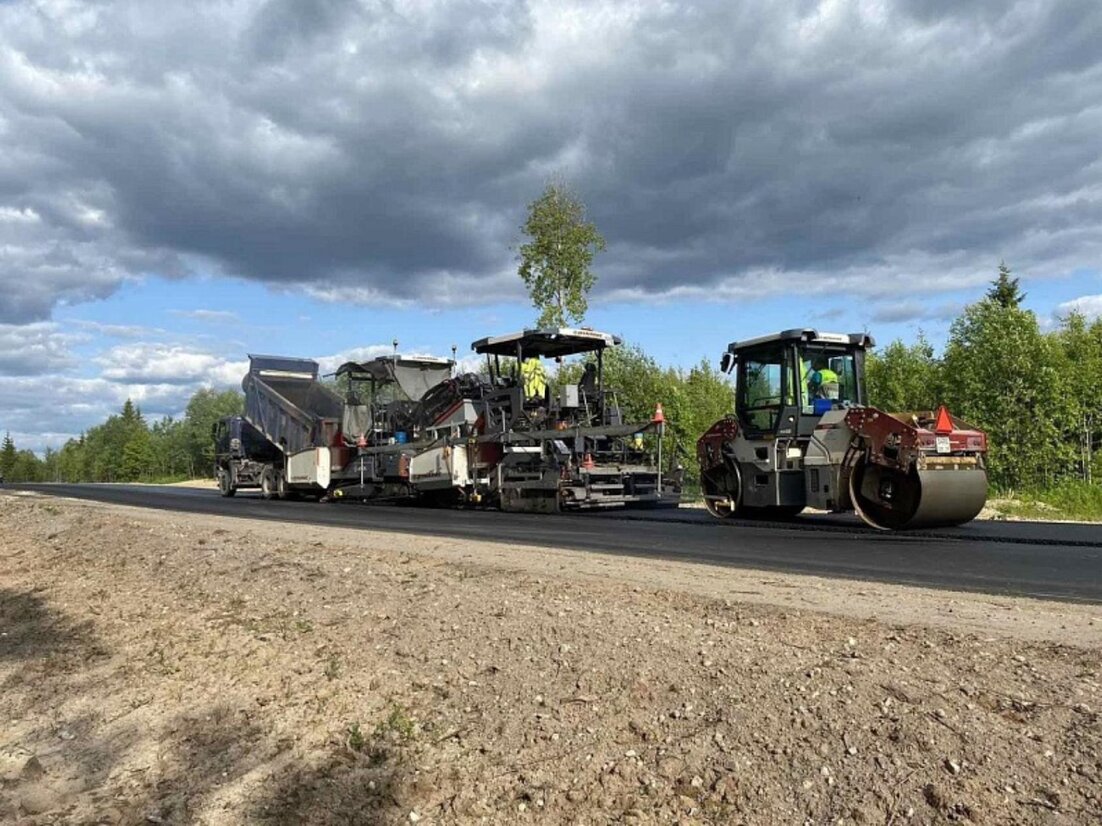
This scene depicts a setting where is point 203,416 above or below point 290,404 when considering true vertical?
above

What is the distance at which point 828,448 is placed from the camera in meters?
12.7

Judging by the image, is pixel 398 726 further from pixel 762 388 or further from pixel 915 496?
pixel 762 388

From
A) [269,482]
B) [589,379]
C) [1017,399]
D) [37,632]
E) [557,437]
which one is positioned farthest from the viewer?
[1017,399]

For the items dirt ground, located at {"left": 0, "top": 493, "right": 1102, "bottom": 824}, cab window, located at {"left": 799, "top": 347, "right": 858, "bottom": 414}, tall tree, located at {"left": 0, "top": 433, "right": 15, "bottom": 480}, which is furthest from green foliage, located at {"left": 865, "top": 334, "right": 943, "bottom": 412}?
tall tree, located at {"left": 0, "top": 433, "right": 15, "bottom": 480}

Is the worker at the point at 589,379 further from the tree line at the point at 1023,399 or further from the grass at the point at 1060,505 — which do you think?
the tree line at the point at 1023,399

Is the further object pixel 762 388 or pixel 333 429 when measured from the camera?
pixel 333 429

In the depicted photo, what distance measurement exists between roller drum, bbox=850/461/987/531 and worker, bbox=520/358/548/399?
7322 millimetres

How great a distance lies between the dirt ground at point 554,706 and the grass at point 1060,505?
9.63 meters

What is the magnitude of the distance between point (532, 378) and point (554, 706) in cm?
1377

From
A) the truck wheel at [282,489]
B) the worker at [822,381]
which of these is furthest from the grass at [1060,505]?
the truck wheel at [282,489]

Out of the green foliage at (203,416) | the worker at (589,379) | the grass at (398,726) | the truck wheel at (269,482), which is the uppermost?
the green foliage at (203,416)

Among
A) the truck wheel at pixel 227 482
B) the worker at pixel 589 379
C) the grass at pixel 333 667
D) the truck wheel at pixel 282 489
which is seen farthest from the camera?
the truck wheel at pixel 227 482

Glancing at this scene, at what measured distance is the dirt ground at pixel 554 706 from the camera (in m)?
3.57

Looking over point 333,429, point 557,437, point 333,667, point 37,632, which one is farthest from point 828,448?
point 333,429
